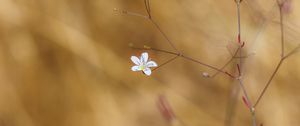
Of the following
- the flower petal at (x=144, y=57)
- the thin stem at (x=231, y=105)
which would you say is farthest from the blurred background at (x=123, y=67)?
the flower petal at (x=144, y=57)

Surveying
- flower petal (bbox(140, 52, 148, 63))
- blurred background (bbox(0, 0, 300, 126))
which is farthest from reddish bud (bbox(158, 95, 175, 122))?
flower petal (bbox(140, 52, 148, 63))

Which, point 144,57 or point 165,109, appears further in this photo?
point 165,109

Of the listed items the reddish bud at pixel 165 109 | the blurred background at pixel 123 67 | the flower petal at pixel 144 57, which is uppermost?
the blurred background at pixel 123 67

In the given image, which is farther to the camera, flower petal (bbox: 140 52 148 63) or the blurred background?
the blurred background

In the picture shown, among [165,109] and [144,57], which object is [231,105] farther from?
[144,57]

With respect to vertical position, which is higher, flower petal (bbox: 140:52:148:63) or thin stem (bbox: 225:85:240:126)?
thin stem (bbox: 225:85:240:126)

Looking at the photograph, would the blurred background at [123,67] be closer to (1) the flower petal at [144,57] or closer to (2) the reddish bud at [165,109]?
(2) the reddish bud at [165,109]

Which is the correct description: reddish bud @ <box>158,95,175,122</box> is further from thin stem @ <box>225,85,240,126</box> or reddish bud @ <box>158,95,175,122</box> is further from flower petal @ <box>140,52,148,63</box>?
flower petal @ <box>140,52,148,63</box>

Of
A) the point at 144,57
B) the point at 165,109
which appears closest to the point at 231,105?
the point at 165,109

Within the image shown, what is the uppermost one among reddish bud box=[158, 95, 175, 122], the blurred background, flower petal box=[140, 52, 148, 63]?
the blurred background
